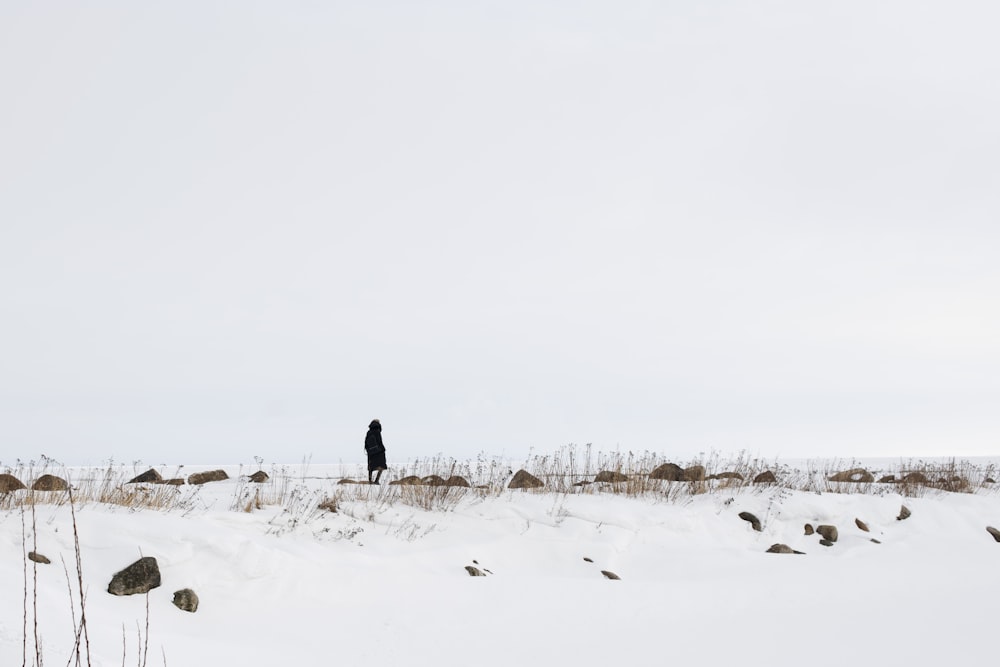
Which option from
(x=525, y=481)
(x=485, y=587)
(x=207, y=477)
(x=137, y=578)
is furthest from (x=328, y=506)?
(x=207, y=477)

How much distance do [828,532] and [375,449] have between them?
309 inches

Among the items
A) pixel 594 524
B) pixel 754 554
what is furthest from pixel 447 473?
pixel 754 554

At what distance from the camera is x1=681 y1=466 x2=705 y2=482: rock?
12.9 meters

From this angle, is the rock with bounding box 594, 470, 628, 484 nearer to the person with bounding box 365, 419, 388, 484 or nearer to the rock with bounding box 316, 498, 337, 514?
the person with bounding box 365, 419, 388, 484

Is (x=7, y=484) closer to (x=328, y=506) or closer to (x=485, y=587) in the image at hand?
(x=328, y=506)

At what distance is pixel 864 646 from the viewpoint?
6.55 meters

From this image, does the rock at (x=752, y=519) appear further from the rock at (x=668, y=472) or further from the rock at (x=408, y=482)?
the rock at (x=408, y=482)

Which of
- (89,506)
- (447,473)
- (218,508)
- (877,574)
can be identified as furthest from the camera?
(447,473)

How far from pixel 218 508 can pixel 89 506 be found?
1737mm

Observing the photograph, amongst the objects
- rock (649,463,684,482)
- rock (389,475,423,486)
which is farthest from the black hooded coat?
rock (649,463,684,482)

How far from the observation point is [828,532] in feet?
35.4

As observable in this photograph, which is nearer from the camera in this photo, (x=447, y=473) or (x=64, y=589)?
(x=64, y=589)

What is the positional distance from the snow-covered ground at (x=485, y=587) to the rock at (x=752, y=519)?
114 millimetres

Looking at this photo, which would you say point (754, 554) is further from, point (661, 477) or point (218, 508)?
point (218, 508)
